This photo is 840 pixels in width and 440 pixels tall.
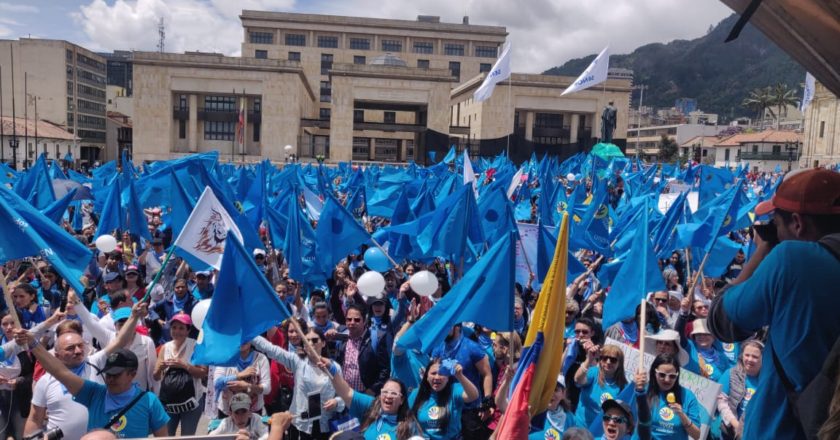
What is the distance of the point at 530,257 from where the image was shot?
8.30 metres

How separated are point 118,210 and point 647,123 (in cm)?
11842

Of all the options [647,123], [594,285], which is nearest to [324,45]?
[647,123]

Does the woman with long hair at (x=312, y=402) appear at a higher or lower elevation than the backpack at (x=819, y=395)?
lower

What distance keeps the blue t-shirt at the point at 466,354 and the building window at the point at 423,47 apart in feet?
251

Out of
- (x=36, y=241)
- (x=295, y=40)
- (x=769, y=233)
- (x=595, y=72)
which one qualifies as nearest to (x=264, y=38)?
(x=295, y=40)

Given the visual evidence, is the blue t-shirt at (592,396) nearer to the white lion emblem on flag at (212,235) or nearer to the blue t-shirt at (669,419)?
the blue t-shirt at (669,419)

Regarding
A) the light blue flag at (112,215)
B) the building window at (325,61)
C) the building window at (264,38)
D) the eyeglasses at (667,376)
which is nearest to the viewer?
the eyeglasses at (667,376)

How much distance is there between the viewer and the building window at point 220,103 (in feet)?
180

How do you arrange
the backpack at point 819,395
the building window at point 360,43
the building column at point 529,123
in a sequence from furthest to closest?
the building window at point 360,43, the building column at point 529,123, the backpack at point 819,395

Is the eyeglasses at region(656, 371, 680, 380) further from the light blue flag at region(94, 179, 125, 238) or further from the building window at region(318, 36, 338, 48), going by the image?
the building window at region(318, 36, 338, 48)

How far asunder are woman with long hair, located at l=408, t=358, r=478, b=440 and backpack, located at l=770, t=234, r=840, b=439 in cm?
285

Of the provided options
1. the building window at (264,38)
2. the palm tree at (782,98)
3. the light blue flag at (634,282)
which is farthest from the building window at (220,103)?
the palm tree at (782,98)

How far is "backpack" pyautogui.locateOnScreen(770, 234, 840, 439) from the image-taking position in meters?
1.85

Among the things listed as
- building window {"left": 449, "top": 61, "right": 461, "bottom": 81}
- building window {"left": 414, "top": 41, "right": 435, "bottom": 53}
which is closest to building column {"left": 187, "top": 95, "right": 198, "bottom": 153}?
building window {"left": 414, "top": 41, "right": 435, "bottom": 53}
